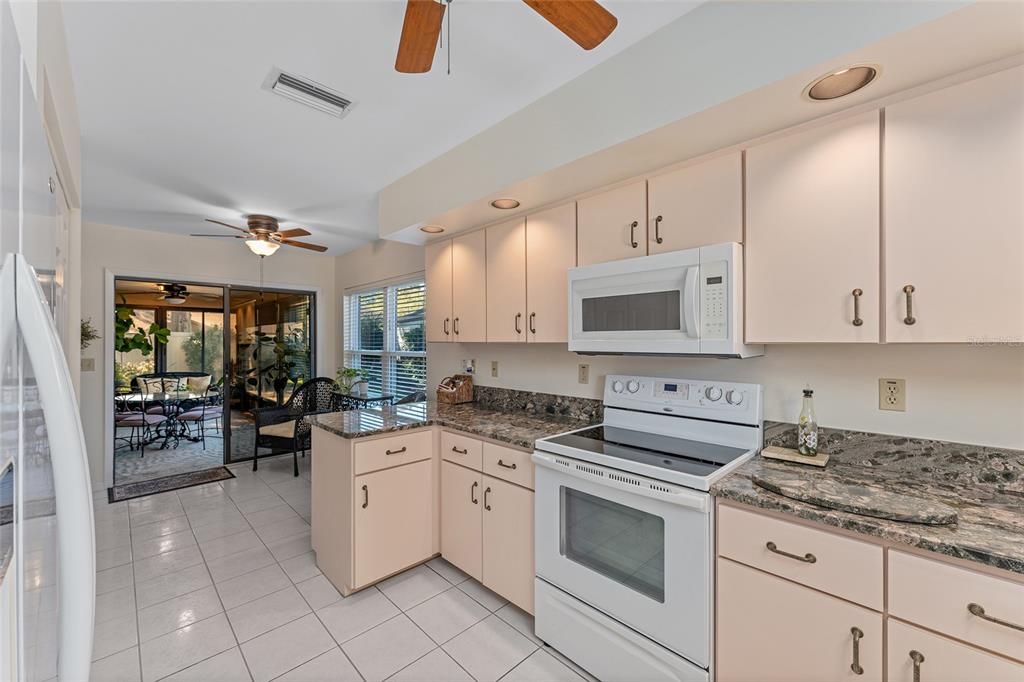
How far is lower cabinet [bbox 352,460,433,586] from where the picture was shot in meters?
2.32

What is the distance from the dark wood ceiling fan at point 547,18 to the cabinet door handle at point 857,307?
1.14m

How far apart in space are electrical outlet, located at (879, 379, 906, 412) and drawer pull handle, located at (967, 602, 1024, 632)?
0.74 metres

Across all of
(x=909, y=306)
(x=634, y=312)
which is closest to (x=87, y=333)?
(x=634, y=312)

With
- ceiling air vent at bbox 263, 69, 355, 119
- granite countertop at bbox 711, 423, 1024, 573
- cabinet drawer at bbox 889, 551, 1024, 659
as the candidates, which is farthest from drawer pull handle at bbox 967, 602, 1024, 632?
ceiling air vent at bbox 263, 69, 355, 119

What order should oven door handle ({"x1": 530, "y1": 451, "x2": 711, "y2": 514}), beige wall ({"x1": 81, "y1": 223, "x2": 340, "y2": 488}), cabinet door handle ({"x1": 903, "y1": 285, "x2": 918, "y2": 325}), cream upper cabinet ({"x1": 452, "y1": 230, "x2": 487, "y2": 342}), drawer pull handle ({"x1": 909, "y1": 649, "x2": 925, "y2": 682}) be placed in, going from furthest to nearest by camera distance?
beige wall ({"x1": 81, "y1": 223, "x2": 340, "y2": 488})
cream upper cabinet ({"x1": 452, "y1": 230, "x2": 487, "y2": 342})
oven door handle ({"x1": 530, "y1": 451, "x2": 711, "y2": 514})
cabinet door handle ({"x1": 903, "y1": 285, "x2": 918, "y2": 325})
drawer pull handle ({"x1": 909, "y1": 649, "x2": 925, "y2": 682})

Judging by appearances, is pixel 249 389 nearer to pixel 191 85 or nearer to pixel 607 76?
pixel 191 85

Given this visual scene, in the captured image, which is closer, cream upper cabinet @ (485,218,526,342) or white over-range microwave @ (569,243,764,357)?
white over-range microwave @ (569,243,764,357)

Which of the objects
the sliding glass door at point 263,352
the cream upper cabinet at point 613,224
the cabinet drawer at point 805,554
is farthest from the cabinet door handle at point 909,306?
the sliding glass door at point 263,352

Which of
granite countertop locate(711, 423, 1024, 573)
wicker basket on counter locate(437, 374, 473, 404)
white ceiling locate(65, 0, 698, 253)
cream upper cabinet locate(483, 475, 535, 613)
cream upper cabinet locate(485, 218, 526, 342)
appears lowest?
cream upper cabinet locate(483, 475, 535, 613)

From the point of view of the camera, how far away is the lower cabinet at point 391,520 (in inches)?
91.2

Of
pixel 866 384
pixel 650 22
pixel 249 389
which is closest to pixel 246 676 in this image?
pixel 866 384

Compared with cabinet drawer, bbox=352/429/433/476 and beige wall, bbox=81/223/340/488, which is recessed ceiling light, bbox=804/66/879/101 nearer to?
cabinet drawer, bbox=352/429/433/476

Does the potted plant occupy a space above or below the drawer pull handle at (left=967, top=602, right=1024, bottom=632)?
above

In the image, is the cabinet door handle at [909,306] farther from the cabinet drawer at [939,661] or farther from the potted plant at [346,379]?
the potted plant at [346,379]
